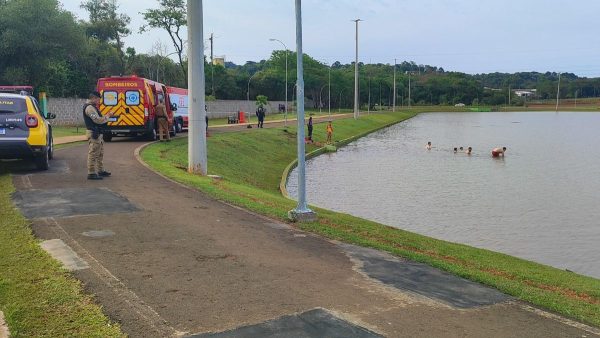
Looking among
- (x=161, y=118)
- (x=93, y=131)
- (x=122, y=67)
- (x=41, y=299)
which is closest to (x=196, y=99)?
(x=93, y=131)

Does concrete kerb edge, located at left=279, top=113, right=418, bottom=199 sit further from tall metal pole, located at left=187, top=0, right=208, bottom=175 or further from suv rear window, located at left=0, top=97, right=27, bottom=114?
suv rear window, located at left=0, top=97, right=27, bottom=114

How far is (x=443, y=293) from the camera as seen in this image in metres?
6.41

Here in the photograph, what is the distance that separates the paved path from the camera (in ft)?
16.7

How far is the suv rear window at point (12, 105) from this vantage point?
1223 centimetres

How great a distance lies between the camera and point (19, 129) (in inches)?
484

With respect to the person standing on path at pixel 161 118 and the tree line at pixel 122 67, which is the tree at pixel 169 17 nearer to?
the tree line at pixel 122 67

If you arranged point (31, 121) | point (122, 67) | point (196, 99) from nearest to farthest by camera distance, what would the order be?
point (31, 121) < point (196, 99) < point (122, 67)

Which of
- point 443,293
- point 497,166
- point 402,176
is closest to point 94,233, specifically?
point 443,293

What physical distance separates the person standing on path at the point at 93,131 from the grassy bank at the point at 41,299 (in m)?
5.47

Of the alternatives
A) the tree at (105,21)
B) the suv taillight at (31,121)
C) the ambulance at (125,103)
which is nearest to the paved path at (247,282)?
the suv taillight at (31,121)

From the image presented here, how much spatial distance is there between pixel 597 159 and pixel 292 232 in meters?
29.5

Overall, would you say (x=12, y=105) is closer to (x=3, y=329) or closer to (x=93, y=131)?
(x=93, y=131)

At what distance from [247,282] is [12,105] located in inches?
347

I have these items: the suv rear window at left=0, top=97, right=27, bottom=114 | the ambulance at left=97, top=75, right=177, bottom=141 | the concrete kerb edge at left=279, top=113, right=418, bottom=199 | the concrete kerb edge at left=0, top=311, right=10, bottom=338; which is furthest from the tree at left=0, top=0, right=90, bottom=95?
the concrete kerb edge at left=0, top=311, right=10, bottom=338
